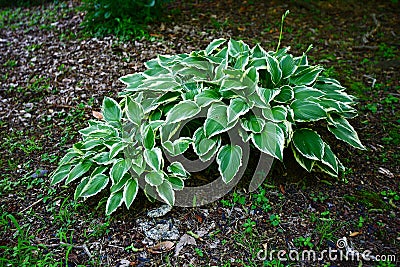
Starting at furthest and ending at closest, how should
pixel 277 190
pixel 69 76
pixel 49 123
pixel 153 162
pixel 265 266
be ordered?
1. pixel 69 76
2. pixel 49 123
3. pixel 277 190
4. pixel 153 162
5. pixel 265 266

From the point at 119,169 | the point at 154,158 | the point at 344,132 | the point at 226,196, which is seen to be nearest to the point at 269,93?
the point at 344,132

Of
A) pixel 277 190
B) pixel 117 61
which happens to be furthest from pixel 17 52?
pixel 277 190

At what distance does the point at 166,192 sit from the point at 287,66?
1.25m

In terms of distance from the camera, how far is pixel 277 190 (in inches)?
115

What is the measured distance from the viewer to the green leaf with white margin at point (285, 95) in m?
2.88

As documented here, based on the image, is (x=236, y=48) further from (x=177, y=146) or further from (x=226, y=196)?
(x=226, y=196)

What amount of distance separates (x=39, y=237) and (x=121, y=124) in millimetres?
906

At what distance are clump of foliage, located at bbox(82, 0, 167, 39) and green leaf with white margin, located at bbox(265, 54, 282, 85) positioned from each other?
2.04 meters

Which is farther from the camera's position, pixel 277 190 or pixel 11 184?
pixel 11 184

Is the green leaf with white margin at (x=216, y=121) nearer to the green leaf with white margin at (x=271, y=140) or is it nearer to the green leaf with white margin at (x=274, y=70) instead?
the green leaf with white margin at (x=271, y=140)

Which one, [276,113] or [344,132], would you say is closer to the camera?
[276,113]

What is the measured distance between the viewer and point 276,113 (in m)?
2.77

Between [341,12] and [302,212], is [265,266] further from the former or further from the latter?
[341,12]

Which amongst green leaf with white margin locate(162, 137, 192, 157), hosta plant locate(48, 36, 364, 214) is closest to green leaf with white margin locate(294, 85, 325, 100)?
hosta plant locate(48, 36, 364, 214)
